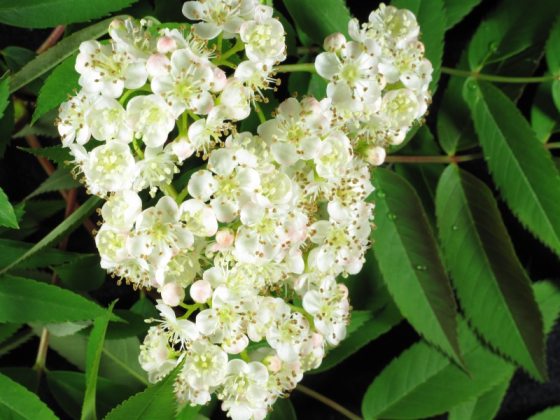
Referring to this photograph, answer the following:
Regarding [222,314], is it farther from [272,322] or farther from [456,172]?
[456,172]

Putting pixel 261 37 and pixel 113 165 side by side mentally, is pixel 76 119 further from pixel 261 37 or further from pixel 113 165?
pixel 261 37

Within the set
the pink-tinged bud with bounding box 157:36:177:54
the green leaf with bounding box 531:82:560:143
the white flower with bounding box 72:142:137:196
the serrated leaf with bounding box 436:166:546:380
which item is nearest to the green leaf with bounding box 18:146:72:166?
the white flower with bounding box 72:142:137:196

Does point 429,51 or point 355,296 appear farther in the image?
point 355,296

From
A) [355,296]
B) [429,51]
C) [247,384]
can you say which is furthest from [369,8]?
[247,384]

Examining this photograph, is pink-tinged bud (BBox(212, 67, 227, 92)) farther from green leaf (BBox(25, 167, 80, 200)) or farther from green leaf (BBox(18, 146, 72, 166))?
green leaf (BBox(25, 167, 80, 200))

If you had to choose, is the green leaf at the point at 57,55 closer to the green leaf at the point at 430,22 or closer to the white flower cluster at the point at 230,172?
the white flower cluster at the point at 230,172

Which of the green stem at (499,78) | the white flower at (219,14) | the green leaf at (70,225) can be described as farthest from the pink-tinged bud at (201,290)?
the green stem at (499,78)
